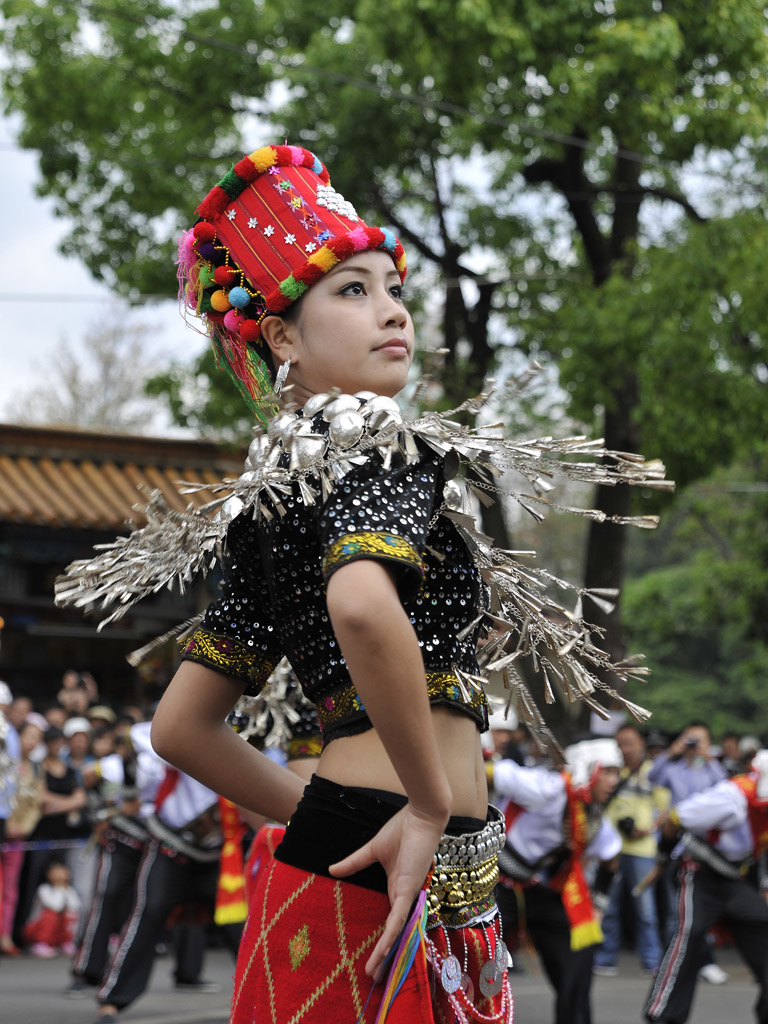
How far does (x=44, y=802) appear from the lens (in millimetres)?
10484

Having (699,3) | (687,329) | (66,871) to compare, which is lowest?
(66,871)

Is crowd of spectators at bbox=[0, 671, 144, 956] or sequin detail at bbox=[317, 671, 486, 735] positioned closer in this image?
sequin detail at bbox=[317, 671, 486, 735]

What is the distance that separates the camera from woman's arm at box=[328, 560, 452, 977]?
170 centimetres

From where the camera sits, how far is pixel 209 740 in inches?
85.0

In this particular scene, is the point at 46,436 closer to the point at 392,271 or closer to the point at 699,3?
the point at 699,3

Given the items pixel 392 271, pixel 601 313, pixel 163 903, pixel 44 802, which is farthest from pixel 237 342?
pixel 44 802

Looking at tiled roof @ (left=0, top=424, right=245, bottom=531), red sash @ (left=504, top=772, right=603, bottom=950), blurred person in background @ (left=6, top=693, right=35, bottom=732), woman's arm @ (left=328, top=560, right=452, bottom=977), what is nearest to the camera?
woman's arm @ (left=328, top=560, right=452, bottom=977)

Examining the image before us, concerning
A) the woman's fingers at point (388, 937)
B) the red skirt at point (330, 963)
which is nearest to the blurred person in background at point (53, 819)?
the red skirt at point (330, 963)

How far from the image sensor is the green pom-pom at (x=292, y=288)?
2.14 metres

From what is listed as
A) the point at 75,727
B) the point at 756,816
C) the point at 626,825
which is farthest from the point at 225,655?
the point at 75,727

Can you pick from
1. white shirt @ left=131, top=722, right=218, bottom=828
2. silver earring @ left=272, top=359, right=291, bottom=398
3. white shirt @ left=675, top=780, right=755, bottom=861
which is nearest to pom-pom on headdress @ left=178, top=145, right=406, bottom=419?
silver earring @ left=272, top=359, right=291, bottom=398

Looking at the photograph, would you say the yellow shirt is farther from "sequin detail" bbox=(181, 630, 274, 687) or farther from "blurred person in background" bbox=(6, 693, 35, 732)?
"sequin detail" bbox=(181, 630, 274, 687)

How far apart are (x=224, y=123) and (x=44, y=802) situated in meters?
6.50

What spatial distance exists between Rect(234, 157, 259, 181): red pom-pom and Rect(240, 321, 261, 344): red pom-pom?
25 cm
